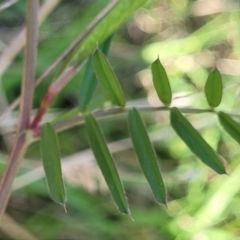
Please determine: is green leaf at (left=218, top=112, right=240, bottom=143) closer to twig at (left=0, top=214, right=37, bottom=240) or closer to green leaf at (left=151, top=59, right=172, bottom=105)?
green leaf at (left=151, top=59, right=172, bottom=105)

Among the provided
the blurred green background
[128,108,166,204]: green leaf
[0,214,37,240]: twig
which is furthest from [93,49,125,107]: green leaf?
[0,214,37,240]: twig

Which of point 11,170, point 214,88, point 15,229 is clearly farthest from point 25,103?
point 15,229

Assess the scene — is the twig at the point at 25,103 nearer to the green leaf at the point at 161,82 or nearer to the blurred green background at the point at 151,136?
the green leaf at the point at 161,82

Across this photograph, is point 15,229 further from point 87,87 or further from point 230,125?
point 230,125

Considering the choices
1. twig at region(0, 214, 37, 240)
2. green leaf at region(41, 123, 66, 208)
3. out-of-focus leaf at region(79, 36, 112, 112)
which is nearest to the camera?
green leaf at region(41, 123, 66, 208)

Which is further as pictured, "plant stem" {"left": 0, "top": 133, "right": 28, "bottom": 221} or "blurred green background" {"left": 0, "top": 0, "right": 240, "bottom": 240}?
"blurred green background" {"left": 0, "top": 0, "right": 240, "bottom": 240}
